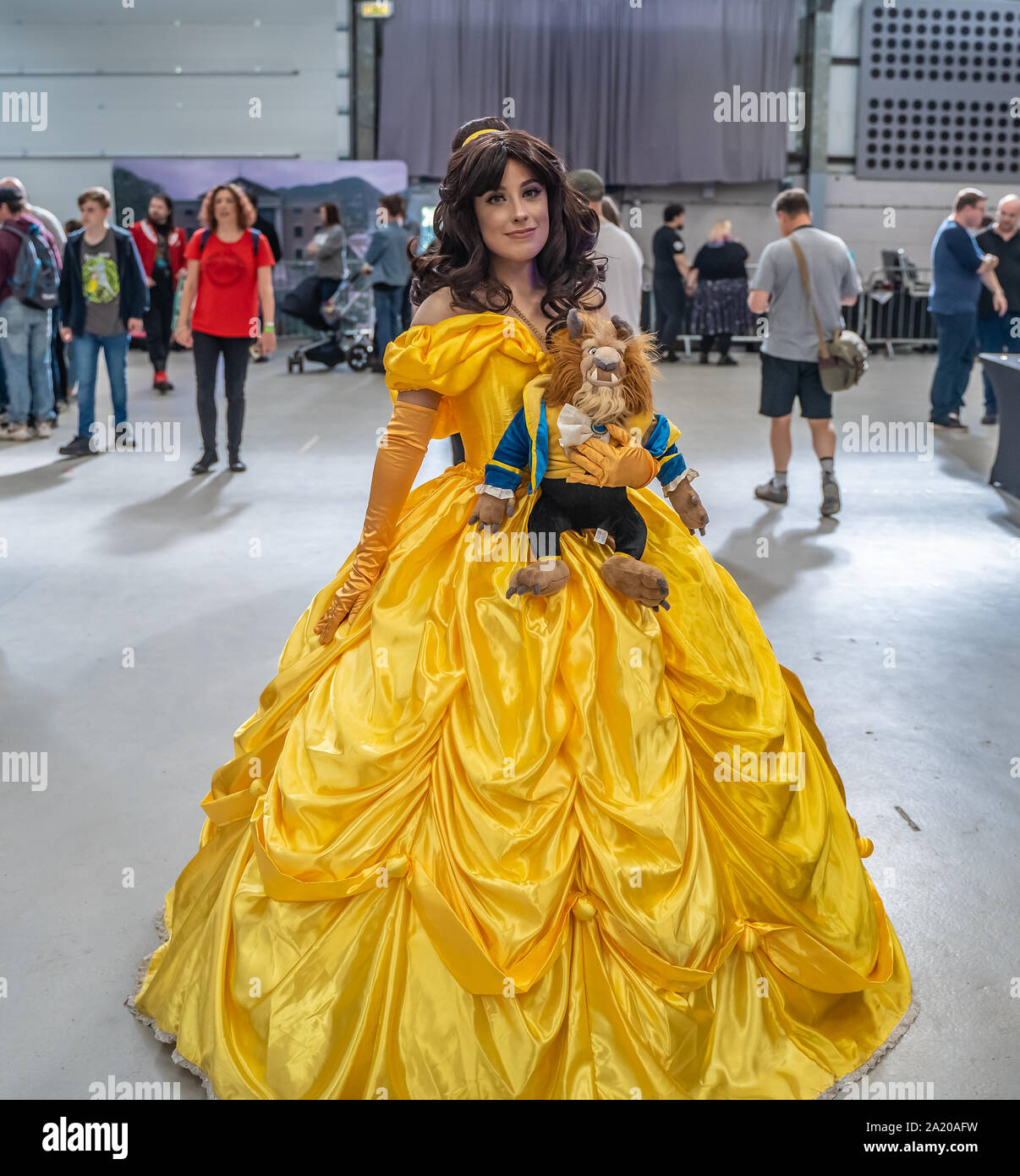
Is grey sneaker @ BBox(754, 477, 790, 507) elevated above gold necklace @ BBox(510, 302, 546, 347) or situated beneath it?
situated beneath

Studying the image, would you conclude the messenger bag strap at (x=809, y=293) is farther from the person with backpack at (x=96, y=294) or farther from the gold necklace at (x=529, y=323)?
the person with backpack at (x=96, y=294)

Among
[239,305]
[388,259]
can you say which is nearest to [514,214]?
[239,305]

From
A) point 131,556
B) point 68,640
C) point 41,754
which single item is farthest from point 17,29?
point 41,754

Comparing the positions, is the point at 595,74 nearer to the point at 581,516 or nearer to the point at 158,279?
the point at 158,279

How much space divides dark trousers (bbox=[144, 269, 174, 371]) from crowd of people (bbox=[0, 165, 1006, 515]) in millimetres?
19

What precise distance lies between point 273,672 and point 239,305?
270cm

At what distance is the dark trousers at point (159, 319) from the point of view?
27.4 feet

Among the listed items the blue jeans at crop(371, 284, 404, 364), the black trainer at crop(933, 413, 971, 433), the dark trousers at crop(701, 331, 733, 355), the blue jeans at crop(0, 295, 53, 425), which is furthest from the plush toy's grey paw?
the dark trousers at crop(701, 331, 733, 355)

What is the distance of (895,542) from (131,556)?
306 centimetres

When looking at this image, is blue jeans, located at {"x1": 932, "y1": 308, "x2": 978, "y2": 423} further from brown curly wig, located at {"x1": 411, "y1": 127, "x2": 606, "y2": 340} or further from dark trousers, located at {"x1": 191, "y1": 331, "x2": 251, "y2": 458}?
brown curly wig, located at {"x1": 411, "y1": 127, "x2": 606, "y2": 340}

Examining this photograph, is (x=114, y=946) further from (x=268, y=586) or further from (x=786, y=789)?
(x=268, y=586)

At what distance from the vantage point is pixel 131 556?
4.39m

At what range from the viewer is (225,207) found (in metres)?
5.29

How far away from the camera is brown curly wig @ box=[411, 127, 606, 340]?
180 centimetres
